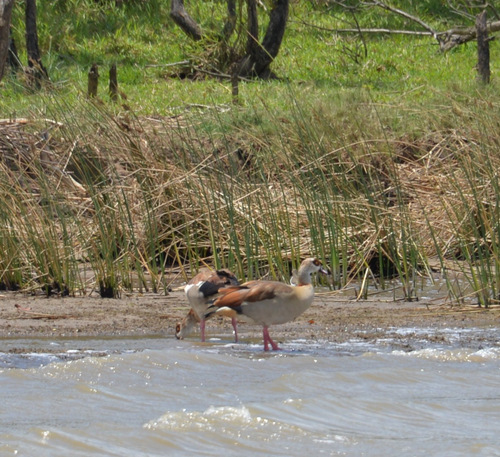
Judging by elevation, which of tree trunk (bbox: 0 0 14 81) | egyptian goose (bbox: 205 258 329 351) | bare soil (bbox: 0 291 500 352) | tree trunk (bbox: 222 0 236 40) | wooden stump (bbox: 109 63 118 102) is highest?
tree trunk (bbox: 222 0 236 40)

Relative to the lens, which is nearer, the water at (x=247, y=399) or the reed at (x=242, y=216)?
the water at (x=247, y=399)

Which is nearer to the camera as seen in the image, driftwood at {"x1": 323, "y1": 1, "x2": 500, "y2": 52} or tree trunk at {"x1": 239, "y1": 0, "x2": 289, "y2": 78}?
tree trunk at {"x1": 239, "y1": 0, "x2": 289, "y2": 78}

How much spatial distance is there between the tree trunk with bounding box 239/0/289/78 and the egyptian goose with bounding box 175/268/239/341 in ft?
32.4

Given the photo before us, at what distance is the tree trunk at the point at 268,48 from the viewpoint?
53.8ft

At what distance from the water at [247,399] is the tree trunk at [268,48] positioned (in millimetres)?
10409

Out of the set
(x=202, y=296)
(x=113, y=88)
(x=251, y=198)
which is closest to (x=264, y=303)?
(x=202, y=296)

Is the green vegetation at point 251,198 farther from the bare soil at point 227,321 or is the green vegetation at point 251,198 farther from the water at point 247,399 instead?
the water at point 247,399

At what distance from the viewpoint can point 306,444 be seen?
14.7 ft

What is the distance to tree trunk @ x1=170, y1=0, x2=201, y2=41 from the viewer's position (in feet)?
59.4

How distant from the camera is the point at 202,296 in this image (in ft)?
20.9

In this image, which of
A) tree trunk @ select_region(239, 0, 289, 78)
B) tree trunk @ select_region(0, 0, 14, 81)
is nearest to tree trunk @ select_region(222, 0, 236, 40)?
tree trunk @ select_region(239, 0, 289, 78)

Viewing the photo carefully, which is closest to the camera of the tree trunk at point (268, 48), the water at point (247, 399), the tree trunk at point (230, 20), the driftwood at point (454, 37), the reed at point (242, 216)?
the water at point (247, 399)

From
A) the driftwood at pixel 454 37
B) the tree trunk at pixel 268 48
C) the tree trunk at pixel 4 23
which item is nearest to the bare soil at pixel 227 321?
the tree trunk at pixel 4 23

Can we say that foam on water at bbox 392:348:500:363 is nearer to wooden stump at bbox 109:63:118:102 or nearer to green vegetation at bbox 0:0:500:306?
green vegetation at bbox 0:0:500:306
